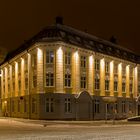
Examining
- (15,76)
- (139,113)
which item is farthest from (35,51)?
(139,113)

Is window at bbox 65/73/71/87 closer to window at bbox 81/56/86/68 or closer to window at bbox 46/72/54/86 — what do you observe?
window at bbox 46/72/54/86

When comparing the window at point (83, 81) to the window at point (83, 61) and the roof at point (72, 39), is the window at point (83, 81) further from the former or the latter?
the roof at point (72, 39)

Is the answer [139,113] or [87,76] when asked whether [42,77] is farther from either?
[139,113]

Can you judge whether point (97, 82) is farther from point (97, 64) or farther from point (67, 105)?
point (67, 105)

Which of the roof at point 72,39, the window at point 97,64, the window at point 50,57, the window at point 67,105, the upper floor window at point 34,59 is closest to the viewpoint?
the window at point 50,57

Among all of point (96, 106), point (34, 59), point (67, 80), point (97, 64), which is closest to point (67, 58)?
point (67, 80)

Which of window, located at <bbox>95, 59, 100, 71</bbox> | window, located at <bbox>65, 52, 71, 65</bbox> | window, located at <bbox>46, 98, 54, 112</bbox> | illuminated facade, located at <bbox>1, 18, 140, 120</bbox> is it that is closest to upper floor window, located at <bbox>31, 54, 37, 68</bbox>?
illuminated facade, located at <bbox>1, 18, 140, 120</bbox>

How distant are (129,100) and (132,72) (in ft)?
16.7

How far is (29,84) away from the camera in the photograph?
180 feet

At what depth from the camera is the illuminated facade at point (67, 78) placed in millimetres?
50625

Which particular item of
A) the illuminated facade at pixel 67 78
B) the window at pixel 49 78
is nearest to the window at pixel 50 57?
the illuminated facade at pixel 67 78

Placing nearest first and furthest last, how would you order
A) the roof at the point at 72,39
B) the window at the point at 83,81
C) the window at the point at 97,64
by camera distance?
the roof at the point at 72,39 → the window at the point at 83,81 → the window at the point at 97,64

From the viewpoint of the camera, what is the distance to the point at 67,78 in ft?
171

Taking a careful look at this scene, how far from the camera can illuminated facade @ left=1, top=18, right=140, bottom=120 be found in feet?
166
